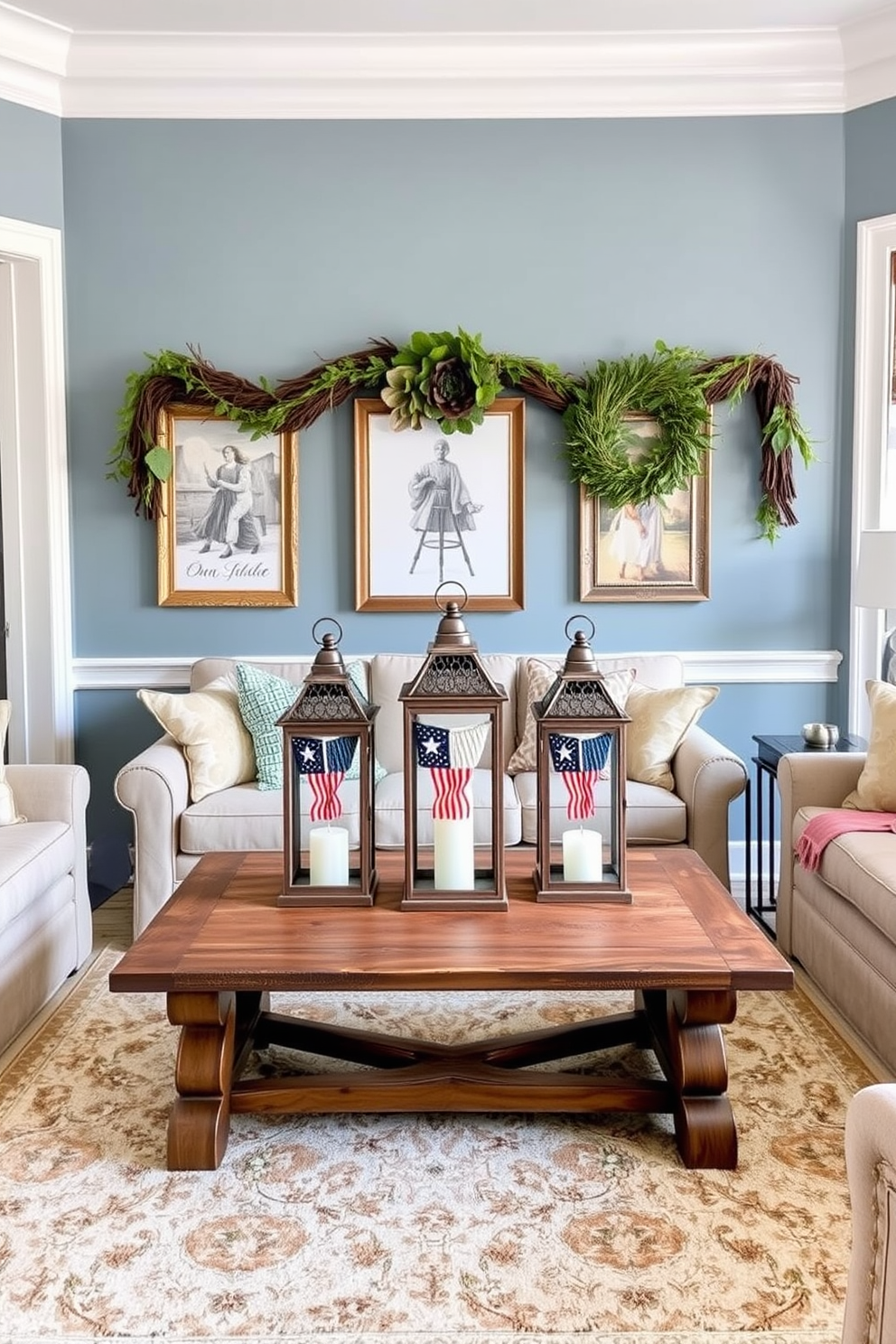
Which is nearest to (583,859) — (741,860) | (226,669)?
(226,669)

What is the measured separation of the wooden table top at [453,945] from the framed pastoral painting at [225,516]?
1847 millimetres

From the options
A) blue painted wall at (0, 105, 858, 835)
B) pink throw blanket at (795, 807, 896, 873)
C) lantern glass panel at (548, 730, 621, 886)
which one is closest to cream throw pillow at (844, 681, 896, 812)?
pink throw blanket at (795, 807, 896, 873)

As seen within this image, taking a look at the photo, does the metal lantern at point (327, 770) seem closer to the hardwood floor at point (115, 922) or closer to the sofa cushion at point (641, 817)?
the sofa cushion at point (641, 817)

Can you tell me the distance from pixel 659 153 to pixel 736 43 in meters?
0.45

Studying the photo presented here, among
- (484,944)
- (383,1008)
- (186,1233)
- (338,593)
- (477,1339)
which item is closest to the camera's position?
(477,1339)

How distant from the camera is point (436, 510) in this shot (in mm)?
4152

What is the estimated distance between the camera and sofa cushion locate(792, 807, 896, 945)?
98.3 inches

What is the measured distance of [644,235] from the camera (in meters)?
4.13

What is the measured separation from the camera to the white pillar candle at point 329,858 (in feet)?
7.82

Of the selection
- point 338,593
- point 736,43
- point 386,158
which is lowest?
point 338,593

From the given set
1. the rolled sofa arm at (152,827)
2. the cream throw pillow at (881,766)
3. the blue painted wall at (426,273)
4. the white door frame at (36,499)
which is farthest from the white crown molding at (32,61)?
the cream throw pillow at (881,766)

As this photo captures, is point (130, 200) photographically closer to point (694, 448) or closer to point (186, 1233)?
point (694, 448)

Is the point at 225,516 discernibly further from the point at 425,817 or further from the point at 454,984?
the point at 454,984

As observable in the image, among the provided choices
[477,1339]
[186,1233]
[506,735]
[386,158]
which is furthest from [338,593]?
[477,1339]
